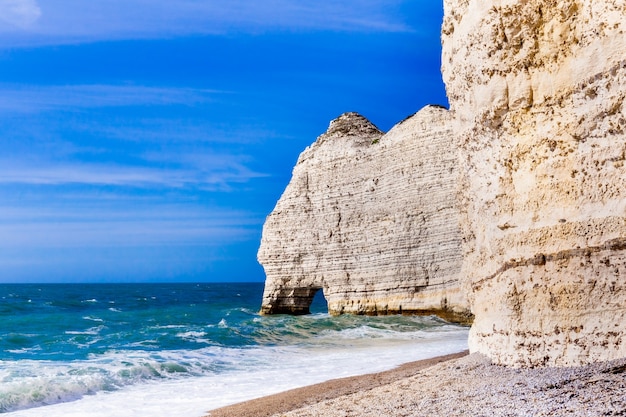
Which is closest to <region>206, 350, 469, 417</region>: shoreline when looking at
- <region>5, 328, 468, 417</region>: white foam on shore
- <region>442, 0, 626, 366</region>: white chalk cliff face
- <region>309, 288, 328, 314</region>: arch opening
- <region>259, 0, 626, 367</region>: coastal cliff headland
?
<region>5, 328, 468, 417</region>: white foam on shore

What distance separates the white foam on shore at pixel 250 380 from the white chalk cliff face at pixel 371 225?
7.06 m

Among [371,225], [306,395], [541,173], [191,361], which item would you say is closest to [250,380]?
[306,395]

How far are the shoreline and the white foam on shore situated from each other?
32 cm

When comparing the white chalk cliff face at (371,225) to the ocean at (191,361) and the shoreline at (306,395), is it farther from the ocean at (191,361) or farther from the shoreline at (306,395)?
the shoreline at (306,395)

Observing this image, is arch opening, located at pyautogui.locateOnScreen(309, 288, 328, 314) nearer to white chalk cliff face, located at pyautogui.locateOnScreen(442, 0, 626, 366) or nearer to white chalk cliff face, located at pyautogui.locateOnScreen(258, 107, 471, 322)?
white chalk cliff face, located at pyautogui.locateOnScreen(258, 107, 471, 322)

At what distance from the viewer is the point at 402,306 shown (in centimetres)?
2188

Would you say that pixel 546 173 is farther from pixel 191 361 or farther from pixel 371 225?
pixel 371 225

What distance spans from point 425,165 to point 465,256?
15847 mm

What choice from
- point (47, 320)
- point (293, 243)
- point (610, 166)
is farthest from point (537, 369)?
point (47, 320)

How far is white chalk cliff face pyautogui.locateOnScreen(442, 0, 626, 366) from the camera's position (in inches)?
179

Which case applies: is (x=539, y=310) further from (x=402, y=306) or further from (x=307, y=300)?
(x=307, y=300)

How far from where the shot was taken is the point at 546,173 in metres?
4.98

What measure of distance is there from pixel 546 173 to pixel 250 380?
6.18m

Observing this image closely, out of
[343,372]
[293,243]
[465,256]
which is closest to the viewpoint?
[465,256]
